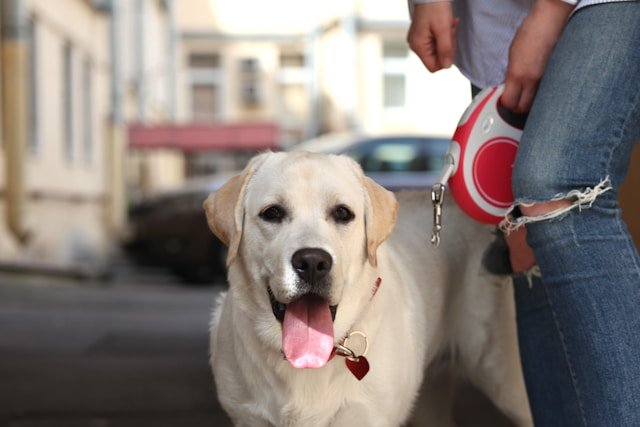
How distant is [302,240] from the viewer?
2.81 m

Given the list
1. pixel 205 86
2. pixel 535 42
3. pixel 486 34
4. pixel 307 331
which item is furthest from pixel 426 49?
pixel 205 86

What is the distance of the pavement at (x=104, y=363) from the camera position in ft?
15.0

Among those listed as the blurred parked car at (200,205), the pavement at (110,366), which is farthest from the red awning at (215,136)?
the pavement at (110,366)

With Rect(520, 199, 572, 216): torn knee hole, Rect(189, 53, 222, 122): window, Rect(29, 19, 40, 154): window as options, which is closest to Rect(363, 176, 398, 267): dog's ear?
Rect(520, 199, 572, 216): torn knee hole

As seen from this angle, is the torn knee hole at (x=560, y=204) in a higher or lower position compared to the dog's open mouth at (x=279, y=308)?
higher

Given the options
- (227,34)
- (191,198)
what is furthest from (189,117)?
(191,198)

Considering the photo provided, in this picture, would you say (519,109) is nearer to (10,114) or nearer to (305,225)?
(305,225)

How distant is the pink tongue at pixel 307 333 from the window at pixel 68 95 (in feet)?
51.7

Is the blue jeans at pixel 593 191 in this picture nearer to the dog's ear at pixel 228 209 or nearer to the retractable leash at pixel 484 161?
the retractable leash at pixel 484 161

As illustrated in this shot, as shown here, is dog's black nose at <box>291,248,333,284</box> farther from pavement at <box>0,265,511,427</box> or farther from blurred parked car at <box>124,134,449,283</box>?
blurred parked car at <box>124,134,449,283</box>

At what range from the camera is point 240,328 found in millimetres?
3047

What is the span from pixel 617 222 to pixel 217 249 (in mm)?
10895

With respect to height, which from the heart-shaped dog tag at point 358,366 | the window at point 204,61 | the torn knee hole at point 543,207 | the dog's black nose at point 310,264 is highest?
the window at point 204,61

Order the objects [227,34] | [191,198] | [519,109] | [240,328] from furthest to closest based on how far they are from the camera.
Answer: [227,34]
[191,198]
[240,328]
[519,109]
